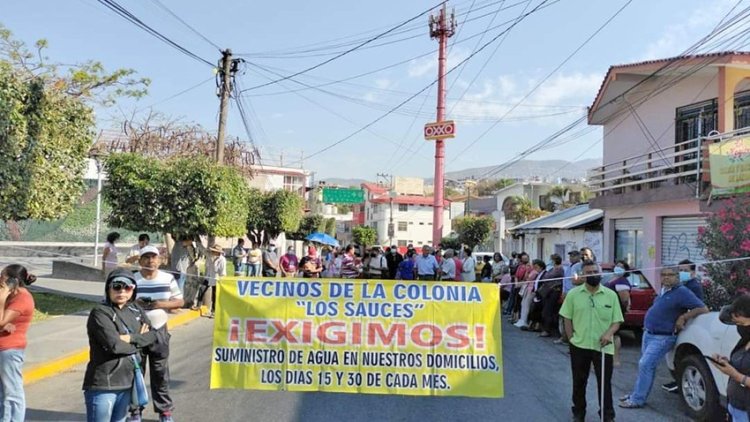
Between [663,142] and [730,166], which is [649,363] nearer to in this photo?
[730,166]

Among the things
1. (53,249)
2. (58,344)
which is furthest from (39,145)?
(53,249)

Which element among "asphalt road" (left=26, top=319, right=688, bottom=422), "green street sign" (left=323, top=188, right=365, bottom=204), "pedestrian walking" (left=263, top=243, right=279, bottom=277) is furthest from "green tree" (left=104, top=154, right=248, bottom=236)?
"green street sign" (left=323, top=188, right=365, bottom=204)

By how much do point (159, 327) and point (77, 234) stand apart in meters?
30.5

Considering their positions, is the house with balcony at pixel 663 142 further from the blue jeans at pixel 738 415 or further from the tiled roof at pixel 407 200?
the tiled roof at pixel 407 200

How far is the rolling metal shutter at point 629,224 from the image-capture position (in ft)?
61.2

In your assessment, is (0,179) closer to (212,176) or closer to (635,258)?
(212,176)

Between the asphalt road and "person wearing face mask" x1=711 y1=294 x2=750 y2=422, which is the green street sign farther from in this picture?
"person wearing face mask" x1=711 y1=294 x2=750 y2=422

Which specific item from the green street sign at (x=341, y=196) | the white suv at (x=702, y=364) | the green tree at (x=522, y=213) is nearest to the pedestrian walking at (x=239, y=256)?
the white suv at (x=702, y=364)

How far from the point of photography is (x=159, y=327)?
224 inches

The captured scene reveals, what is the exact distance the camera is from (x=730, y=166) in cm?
1283

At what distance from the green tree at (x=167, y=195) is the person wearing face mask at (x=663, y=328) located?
33.0ft

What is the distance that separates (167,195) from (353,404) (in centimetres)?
895

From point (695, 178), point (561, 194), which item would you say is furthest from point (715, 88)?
point (561, 194)

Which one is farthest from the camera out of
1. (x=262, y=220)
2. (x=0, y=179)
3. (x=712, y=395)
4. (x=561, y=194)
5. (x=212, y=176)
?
(x=561, y=194)
